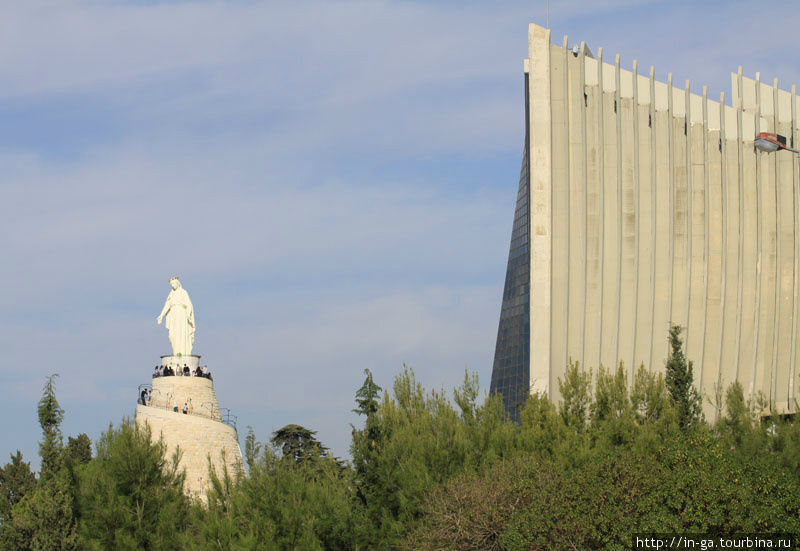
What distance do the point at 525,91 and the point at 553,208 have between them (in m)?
6.45

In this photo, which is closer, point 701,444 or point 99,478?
point 701,444

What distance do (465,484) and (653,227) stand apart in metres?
21.5

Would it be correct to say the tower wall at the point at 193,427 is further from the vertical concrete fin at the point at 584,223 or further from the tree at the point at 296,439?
the vertical concrete fin at the point at 584,223

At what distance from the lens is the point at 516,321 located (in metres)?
63.5

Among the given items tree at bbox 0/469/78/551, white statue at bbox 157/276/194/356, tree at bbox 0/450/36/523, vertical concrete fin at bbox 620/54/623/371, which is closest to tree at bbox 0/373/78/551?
tree at bbox 0/469/78/551

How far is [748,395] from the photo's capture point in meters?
49.0

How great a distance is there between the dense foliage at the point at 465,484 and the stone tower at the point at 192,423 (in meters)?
9.49

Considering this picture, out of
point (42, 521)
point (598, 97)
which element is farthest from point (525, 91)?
point (42, 521)

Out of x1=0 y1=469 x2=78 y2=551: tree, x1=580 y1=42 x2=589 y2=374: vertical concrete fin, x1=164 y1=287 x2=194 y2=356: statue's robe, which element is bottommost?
x1=0 y1=469 x2=78 y2=551: tree

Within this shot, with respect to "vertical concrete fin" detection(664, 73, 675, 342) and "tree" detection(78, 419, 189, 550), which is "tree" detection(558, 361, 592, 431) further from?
"tree" detection(78, 419, 189, 550)

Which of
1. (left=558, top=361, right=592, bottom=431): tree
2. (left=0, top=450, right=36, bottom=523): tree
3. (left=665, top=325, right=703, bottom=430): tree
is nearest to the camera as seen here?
(left=665, top=325, right=703, bottom=430): tree

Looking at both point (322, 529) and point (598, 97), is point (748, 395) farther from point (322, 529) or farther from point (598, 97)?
Result: point (322, 529)

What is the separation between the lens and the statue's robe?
161 ft

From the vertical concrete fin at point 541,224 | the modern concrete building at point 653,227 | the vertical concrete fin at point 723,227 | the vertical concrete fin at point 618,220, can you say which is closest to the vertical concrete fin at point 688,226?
the modern concrete building at point 653,227
